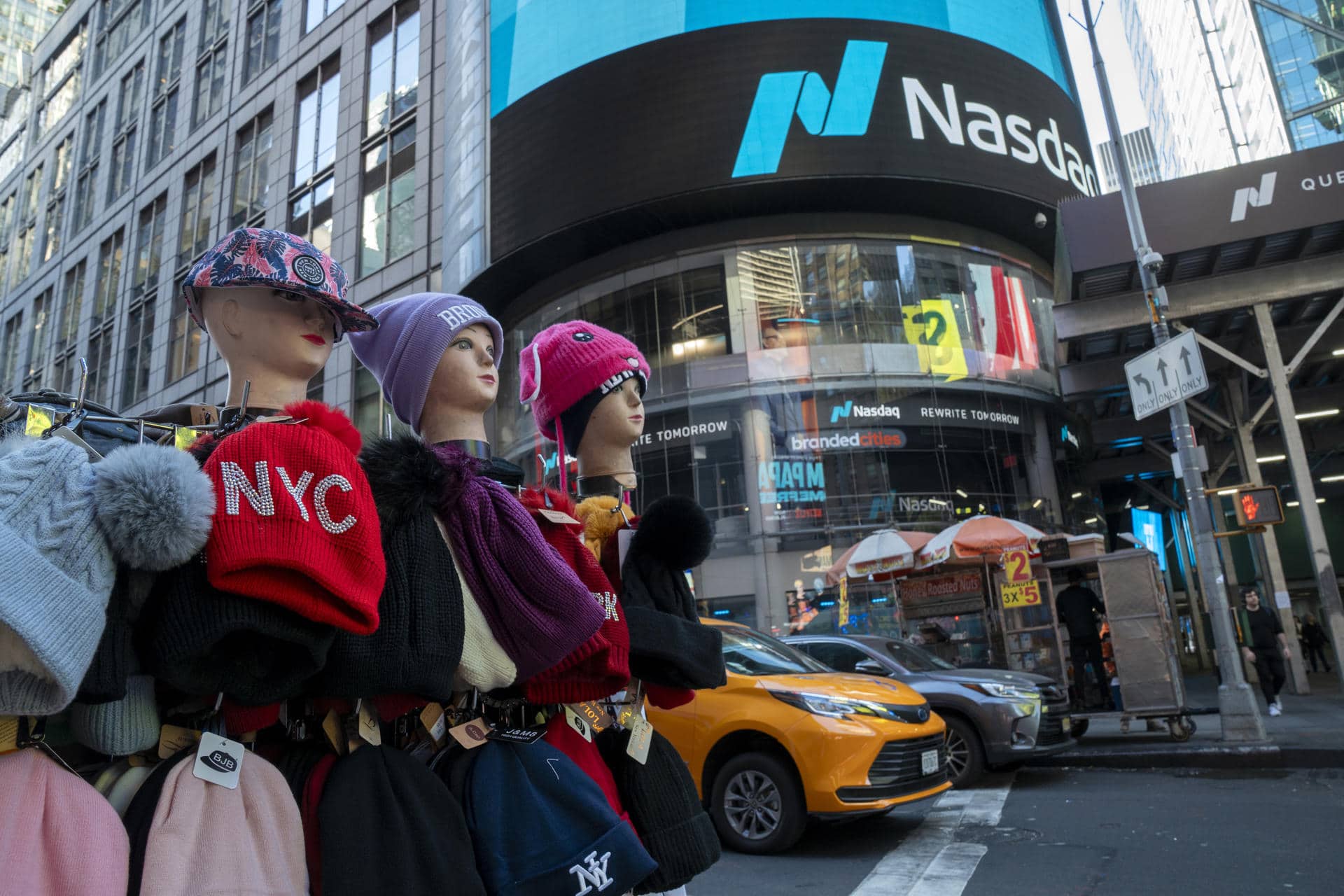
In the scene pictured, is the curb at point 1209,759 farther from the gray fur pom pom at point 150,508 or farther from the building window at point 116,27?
the building window at point 116,27

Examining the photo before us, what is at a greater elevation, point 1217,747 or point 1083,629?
point 1083,629

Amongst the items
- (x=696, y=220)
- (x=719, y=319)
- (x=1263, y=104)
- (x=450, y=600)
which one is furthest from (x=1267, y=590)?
(x=1263, y=104)

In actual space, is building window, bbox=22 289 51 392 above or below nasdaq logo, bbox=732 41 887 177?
above

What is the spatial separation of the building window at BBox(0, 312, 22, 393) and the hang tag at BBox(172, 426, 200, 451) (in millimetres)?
50081

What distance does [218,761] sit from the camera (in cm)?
145

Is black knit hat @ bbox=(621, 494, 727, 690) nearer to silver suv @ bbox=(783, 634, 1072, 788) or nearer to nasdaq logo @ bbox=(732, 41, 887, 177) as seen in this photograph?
silver suv @ bbox=(783, 634, 1072, 788)

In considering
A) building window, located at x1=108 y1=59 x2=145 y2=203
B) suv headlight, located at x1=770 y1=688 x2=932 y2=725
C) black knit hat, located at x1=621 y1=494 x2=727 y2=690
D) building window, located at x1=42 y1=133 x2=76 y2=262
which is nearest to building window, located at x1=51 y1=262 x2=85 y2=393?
building window, located at x1=42 y1=133 x2=76 y2=262

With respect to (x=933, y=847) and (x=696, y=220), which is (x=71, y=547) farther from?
(x=696, y=220)

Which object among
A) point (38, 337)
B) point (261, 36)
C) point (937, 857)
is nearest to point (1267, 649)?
point (937, 857)

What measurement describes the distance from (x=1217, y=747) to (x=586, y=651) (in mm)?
9705

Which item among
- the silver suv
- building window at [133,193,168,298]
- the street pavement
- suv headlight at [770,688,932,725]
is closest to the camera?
the street pavement

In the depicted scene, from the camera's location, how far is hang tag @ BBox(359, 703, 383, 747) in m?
1.66

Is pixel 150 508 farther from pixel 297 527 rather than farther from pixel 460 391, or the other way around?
pixel 460 391

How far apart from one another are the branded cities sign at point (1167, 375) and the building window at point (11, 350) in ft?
159
